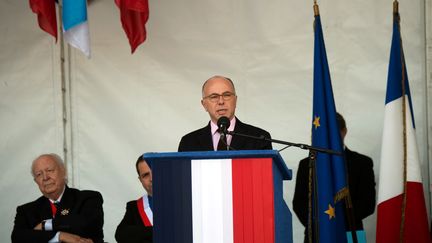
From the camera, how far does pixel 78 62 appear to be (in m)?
6.25

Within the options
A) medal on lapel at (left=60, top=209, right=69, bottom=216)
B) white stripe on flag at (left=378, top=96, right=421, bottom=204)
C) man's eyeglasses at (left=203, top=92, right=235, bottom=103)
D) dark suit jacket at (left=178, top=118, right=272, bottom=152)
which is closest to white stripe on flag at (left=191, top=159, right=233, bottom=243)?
dark suit jacket at (left=178, top=118, right=272, bottom=152)

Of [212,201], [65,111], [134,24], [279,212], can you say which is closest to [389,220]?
[279,212]

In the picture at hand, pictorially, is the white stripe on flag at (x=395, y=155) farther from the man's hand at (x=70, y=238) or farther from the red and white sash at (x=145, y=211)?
the man's hand at (x=70, y=238)

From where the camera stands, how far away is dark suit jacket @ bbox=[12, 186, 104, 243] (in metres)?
4.96

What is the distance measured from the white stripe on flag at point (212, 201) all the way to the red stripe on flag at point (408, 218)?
2.13 m

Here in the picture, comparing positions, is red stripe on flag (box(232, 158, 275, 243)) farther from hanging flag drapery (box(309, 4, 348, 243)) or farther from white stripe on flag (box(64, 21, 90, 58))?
white stripe on flag (box(64, 21, 90, 58))

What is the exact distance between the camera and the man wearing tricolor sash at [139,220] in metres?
4.80

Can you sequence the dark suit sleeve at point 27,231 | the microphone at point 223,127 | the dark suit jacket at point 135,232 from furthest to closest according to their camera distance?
the dark suit sleeve at point 27,231 < the dark suit jacket at point 135,232 < the microphone at point 223,127

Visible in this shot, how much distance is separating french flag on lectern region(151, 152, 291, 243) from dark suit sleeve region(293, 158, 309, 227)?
7.20 feet

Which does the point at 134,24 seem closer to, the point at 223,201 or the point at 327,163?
the point at 327,163

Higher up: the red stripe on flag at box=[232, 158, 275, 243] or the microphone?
the microphone

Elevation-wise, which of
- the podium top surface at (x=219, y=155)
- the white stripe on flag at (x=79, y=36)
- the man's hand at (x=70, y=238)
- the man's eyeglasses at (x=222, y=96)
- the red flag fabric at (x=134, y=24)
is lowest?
the man's hand at (x=70, y=238)

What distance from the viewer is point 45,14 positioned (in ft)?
18.2

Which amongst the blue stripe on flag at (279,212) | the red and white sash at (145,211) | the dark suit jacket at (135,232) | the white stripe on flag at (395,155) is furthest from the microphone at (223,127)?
the white stripe on flag at (395,155)
